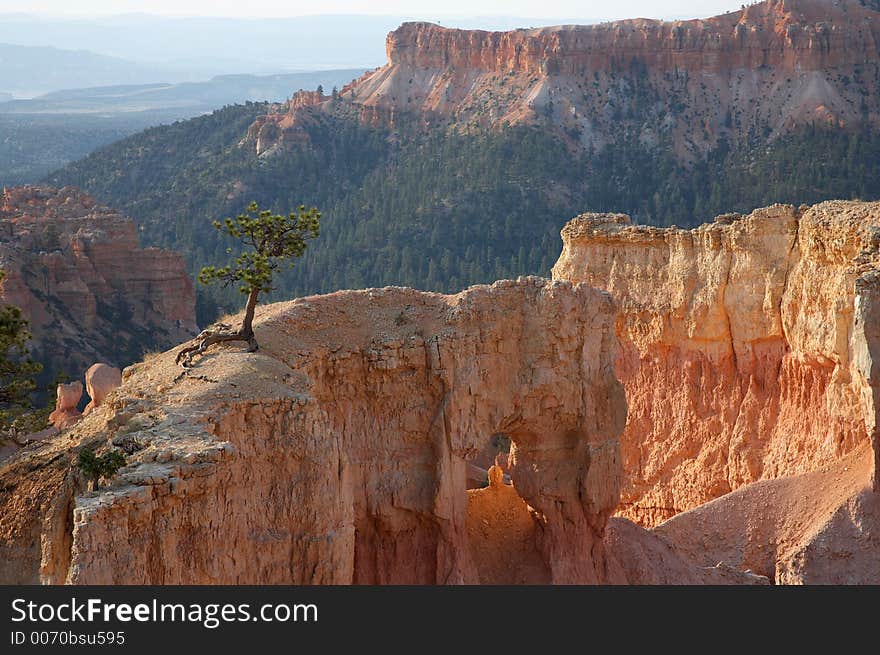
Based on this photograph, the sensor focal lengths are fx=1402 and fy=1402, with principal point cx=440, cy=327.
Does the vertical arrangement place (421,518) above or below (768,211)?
below

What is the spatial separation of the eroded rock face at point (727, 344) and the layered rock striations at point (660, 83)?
82042 millimetres

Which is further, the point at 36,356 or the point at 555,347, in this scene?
the point at 36,356

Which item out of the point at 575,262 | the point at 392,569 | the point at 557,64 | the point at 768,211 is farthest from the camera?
the point at 557,64

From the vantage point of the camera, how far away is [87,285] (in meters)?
62.0

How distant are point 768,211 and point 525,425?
39.0 ft

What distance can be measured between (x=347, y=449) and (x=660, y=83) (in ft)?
352

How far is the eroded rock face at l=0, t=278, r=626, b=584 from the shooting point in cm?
1936

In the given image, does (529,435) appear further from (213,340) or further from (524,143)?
(524,143)

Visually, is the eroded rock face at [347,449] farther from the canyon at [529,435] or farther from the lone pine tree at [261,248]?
the lone pine tree at [261,248]

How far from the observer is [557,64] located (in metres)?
131

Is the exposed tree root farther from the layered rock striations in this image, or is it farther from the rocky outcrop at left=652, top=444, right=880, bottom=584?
the layered rock striations

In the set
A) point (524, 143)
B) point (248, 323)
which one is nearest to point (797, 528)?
point (248, 323)

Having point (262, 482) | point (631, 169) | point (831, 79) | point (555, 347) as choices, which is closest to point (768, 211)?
point (555, 347)

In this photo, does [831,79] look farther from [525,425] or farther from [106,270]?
[525,425]
